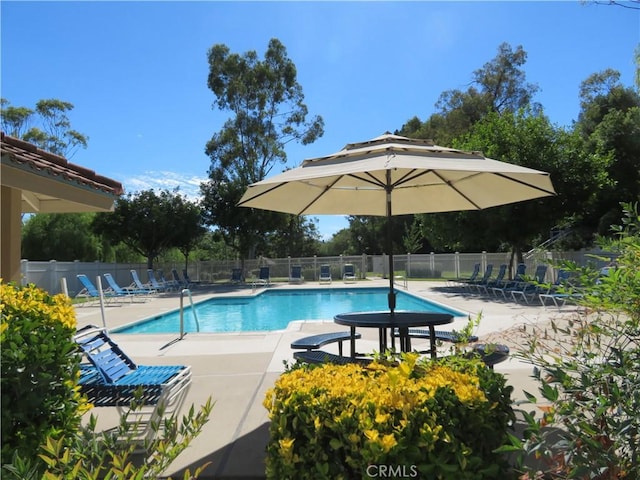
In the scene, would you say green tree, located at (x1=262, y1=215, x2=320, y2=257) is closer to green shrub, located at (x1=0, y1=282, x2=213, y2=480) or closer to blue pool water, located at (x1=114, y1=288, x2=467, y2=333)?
blue pool water, located at (x1=114, y1=288, x2=467, y2=333)

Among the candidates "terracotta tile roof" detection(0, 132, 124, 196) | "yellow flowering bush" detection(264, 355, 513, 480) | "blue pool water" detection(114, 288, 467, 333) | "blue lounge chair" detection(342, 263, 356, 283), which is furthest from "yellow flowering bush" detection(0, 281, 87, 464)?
"blue lounge chair" detection(342, 263, 356, 283)

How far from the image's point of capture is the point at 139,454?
3277mm

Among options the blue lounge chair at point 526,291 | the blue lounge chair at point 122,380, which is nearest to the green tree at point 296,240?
the blue lounge chair at point 526,291

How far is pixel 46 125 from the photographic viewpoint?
36656mm

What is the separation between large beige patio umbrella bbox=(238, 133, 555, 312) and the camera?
11.3 ft

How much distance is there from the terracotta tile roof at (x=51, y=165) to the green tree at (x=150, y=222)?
2031 cm

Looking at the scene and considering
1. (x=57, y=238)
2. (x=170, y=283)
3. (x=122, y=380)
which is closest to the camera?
(x=122, y=380)

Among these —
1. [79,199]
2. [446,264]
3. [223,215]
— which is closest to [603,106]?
[446,264]

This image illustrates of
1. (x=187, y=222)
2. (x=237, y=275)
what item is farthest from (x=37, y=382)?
(x=187, y=222)

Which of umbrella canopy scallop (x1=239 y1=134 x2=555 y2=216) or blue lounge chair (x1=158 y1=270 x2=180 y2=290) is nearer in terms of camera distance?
umbrella canopy scallop (x1=239 y1=134 x2=555 y2=216)

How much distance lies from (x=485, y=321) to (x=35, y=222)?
89.2 ft

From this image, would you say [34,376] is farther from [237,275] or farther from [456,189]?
[237,275]

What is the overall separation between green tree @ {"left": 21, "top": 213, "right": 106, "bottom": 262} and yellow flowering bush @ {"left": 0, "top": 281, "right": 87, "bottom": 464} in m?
26.7

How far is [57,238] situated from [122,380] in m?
27.0
